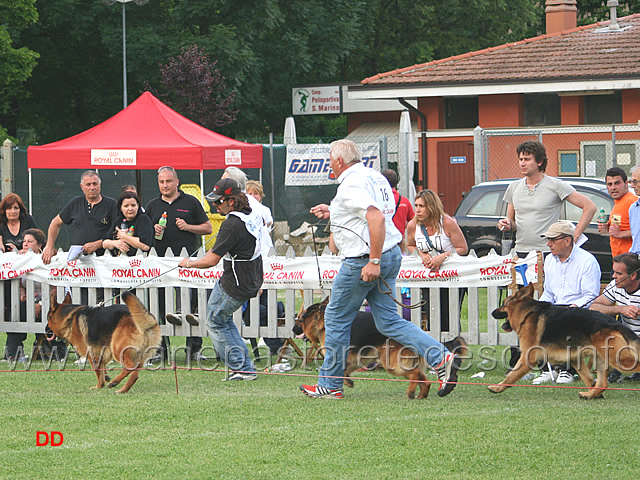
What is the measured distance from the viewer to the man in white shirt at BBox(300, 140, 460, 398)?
7.19 m

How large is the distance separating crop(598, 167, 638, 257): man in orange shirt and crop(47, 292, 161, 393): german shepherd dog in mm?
4037

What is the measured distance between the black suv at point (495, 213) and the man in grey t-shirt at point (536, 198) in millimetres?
5643

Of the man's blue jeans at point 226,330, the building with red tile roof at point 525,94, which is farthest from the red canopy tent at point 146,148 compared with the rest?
the building with red tile roof at point 525,94

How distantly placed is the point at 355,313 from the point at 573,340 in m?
1.61

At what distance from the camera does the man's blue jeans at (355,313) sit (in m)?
7.35

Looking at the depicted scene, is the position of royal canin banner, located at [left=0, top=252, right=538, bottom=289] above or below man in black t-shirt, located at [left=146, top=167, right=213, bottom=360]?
below

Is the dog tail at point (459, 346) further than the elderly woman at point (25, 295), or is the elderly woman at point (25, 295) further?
the elderly woman at point (25, 295)

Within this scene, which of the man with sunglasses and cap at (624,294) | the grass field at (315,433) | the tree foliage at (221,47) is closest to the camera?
the grass field at (315,433)

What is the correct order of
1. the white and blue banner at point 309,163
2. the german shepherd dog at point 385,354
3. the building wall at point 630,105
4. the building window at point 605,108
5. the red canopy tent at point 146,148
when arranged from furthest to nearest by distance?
the building window at point 605,108
the building wall at point 630,105
the white and blue banner at point 309,163
the red canopy tent at point 146,148
the german shepherd dog at point 385,354

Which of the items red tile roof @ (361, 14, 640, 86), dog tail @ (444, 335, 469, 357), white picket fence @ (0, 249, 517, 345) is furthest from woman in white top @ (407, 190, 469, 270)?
red tile roof @ (361, 14, 640, 86)

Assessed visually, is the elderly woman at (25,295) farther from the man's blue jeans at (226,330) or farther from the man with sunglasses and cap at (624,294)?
the man with sunglasses and cap at (624,294)

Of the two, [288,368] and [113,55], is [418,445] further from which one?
[113,55]

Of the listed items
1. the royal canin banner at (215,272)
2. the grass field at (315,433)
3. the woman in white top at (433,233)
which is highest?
the woman in white top at (433,233)

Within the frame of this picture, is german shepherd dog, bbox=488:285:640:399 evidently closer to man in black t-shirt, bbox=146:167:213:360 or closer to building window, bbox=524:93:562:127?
man in black t-shirt, bbox=146:167:213:360
